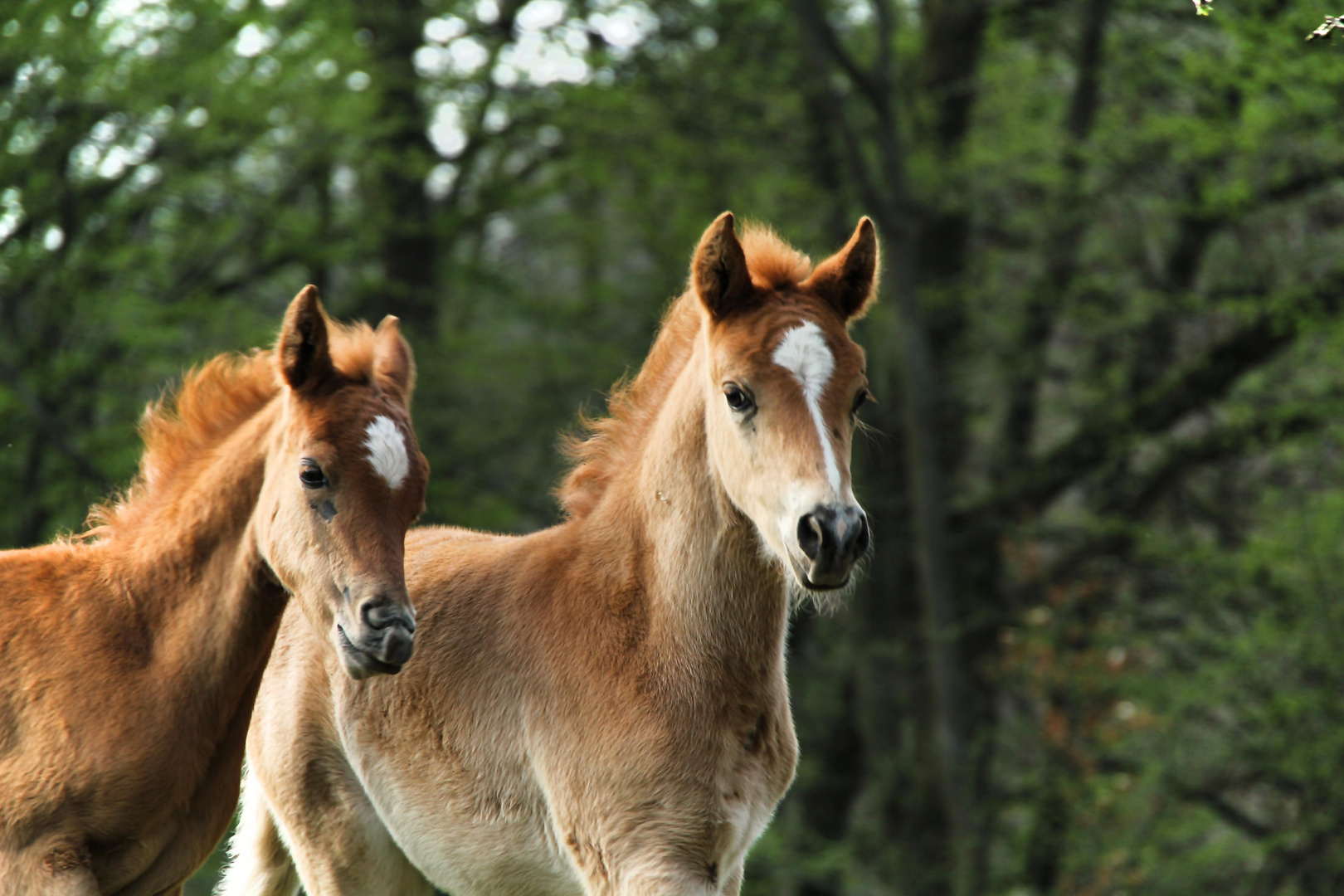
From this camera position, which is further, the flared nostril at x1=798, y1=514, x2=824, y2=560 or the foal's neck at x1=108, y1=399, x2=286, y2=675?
the foal's neck at x1=108, y1=399, x2=286, y2=675

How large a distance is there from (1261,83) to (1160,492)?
4462 mm

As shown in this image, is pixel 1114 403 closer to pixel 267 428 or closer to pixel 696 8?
pixel 696 8

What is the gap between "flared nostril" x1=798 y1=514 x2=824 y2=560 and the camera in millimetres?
3695

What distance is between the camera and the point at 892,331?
13.8 m

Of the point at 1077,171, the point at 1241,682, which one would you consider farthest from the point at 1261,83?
the point at 1241,682

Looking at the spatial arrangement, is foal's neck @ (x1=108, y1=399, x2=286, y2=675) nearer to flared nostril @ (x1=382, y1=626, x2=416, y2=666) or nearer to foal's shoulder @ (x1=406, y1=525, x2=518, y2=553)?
flared nostril @ (x1=382, y1=626, x2=416, y2=666)

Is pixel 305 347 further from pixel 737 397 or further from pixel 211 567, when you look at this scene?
pixel 737 397

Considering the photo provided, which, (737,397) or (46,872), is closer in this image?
(46,872)

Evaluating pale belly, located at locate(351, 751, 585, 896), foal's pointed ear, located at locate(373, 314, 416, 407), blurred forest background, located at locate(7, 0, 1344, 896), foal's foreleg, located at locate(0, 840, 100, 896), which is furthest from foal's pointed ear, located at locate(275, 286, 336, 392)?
blurred forest background, located at locate(7, 0, 1344, 896)

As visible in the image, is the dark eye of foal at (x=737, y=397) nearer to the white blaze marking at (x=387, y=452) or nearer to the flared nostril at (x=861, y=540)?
the flared nostril at (x=861, y=540)

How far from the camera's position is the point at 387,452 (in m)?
4.13

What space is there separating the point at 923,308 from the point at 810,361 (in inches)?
424

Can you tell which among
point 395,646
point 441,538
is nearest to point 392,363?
point 441,538

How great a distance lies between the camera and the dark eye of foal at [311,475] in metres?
4.10
